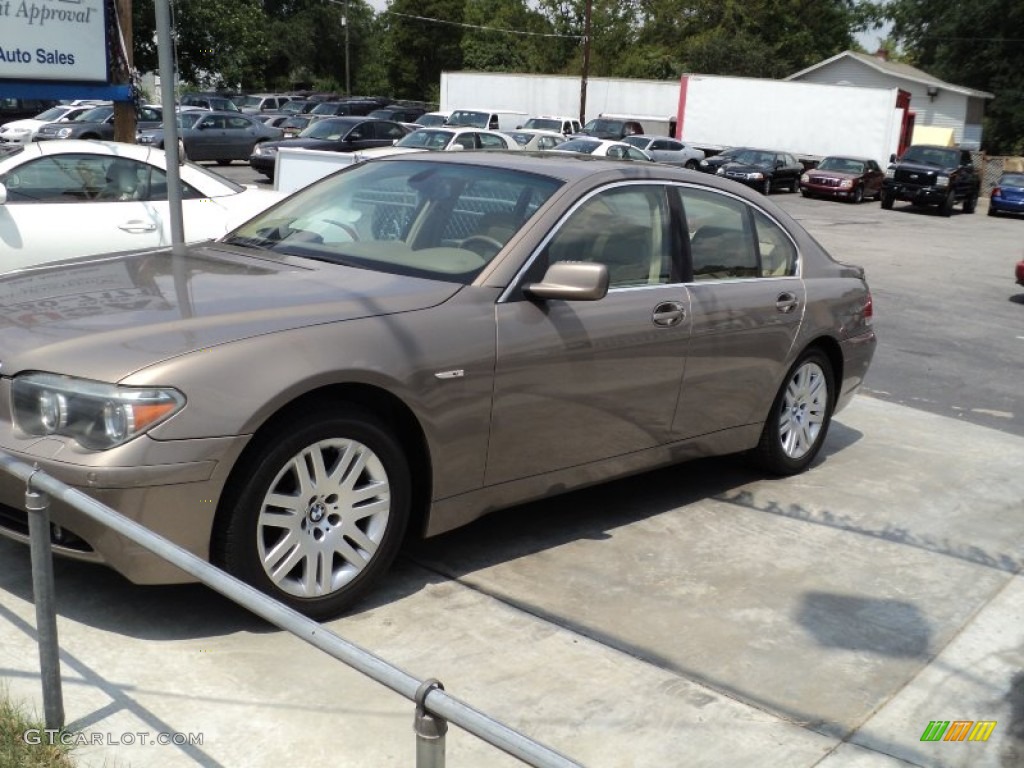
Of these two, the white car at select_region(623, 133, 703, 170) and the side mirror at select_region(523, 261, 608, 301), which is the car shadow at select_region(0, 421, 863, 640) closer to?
the side mirror at select_region(523, 261, 608, 301)

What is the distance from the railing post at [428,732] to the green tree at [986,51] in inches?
2409

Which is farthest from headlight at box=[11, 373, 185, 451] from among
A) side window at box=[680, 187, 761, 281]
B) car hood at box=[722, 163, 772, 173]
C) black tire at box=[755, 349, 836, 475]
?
car hood at box=[722, 163, 772, 173]

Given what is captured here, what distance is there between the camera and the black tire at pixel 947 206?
33125 millimetres

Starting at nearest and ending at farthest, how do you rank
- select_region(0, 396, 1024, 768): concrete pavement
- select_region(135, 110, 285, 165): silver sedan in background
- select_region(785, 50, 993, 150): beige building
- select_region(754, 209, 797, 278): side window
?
select_region(0, 396, 1024, 768): concrete pavement, select_region(754, 209, 797, 278): side window, select_region(135, 110, 285, 165): silver sedan in background, select_region(785, 50, 993, 150): beige building

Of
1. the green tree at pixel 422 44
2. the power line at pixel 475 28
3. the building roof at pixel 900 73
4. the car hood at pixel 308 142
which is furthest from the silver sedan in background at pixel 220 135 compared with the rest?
the green tree at pixel 422 44

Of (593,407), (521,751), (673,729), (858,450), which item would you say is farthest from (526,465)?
(858,450)

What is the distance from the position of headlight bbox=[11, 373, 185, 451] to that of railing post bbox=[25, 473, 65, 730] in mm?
508

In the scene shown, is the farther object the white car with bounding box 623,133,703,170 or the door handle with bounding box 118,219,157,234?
the white car with bounding box 623,133,703,170

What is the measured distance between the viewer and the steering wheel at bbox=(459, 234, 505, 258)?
4645 mm

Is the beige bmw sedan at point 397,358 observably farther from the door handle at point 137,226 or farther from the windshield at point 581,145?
the windshield at point 581,145

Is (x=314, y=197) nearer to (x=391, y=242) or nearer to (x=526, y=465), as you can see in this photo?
(x=391, y=242)

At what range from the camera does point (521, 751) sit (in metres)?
1.93

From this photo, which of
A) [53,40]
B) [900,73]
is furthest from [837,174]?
[53,40]

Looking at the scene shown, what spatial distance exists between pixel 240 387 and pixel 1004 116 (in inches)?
2425
